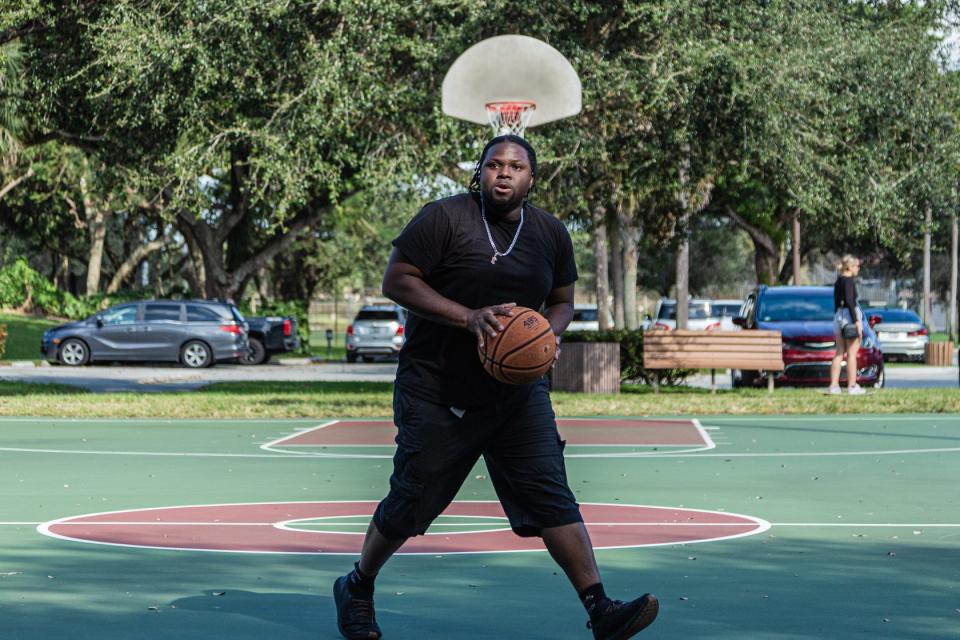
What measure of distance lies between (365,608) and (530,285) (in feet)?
4.50

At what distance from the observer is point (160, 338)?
39906 mm

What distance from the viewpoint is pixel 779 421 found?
1905 cm

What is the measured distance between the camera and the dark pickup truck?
43531mm

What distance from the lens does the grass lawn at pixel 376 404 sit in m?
20.1

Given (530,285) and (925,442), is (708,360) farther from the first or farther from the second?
(530,285)

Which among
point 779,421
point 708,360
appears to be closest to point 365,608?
point 779,421

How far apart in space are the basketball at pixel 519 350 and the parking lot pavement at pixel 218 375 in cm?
2211

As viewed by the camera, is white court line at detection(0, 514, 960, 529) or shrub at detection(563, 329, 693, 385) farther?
shrub at detection(563, 329, 693, 385)

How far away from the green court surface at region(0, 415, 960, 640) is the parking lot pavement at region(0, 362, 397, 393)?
14.4 metres

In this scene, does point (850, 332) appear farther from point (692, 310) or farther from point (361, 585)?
point (692, 310)

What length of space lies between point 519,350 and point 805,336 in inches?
818

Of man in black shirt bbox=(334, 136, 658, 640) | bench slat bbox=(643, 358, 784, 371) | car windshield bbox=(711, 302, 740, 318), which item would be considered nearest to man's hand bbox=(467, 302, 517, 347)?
man in black shirt bbox=(334, 136, 658, 640)

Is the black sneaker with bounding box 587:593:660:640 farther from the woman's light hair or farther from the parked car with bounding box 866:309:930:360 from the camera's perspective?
the parked car with bounding box 866:309:930:360

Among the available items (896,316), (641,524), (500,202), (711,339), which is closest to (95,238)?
(896,316)
